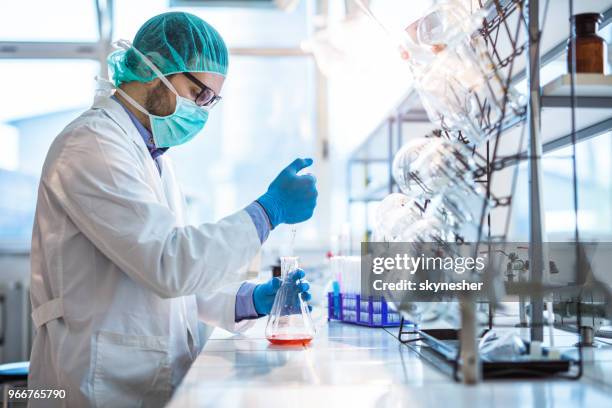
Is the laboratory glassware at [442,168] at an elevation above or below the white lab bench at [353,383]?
above

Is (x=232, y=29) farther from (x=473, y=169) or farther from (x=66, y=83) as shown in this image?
(x=473, y=169)

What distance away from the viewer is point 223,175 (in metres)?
4.26

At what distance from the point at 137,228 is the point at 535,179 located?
0.82 meters

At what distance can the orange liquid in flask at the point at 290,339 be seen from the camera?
137 centimetres

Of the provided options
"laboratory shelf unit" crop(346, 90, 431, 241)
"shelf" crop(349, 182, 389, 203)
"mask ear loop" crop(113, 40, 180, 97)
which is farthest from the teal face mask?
"shelf" crop(349, 182, 389, 203)

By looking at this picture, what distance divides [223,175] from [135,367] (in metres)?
3.01

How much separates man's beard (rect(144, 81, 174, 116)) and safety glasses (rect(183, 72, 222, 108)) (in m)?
0.07

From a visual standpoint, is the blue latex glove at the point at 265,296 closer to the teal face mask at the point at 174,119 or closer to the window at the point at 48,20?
the teal face mask at the point at 174,119

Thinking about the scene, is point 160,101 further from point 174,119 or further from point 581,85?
point 581,85

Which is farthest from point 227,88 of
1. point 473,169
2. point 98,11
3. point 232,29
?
point 473,169

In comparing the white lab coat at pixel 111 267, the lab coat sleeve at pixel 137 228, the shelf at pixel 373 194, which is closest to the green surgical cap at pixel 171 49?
the white lab coat at pixel 111 267

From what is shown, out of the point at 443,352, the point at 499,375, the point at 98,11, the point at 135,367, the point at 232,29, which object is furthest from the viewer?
the point at 232,29

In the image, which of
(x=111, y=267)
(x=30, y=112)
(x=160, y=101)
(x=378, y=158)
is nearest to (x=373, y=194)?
(x=378, y=158)

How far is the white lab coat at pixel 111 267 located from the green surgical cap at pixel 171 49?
0.51 feet
